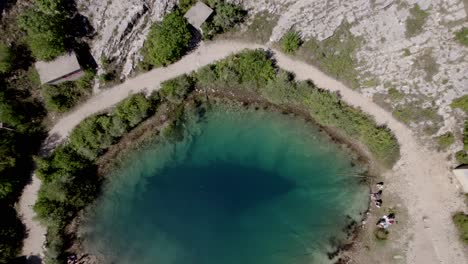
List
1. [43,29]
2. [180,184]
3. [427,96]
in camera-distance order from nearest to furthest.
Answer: [43,29]
[427,96]
[180,184]

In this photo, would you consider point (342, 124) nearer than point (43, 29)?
No

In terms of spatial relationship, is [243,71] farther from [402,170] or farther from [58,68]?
[402,170]

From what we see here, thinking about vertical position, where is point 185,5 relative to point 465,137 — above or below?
above

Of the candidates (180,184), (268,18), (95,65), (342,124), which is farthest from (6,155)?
(342,124)

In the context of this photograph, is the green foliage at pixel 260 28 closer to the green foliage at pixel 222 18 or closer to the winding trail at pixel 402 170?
the winding trail at pixel 402 170

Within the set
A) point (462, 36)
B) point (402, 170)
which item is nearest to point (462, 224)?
point (402, 170)

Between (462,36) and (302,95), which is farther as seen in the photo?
(302,95)

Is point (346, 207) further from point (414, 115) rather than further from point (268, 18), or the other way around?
point (268, 18)
